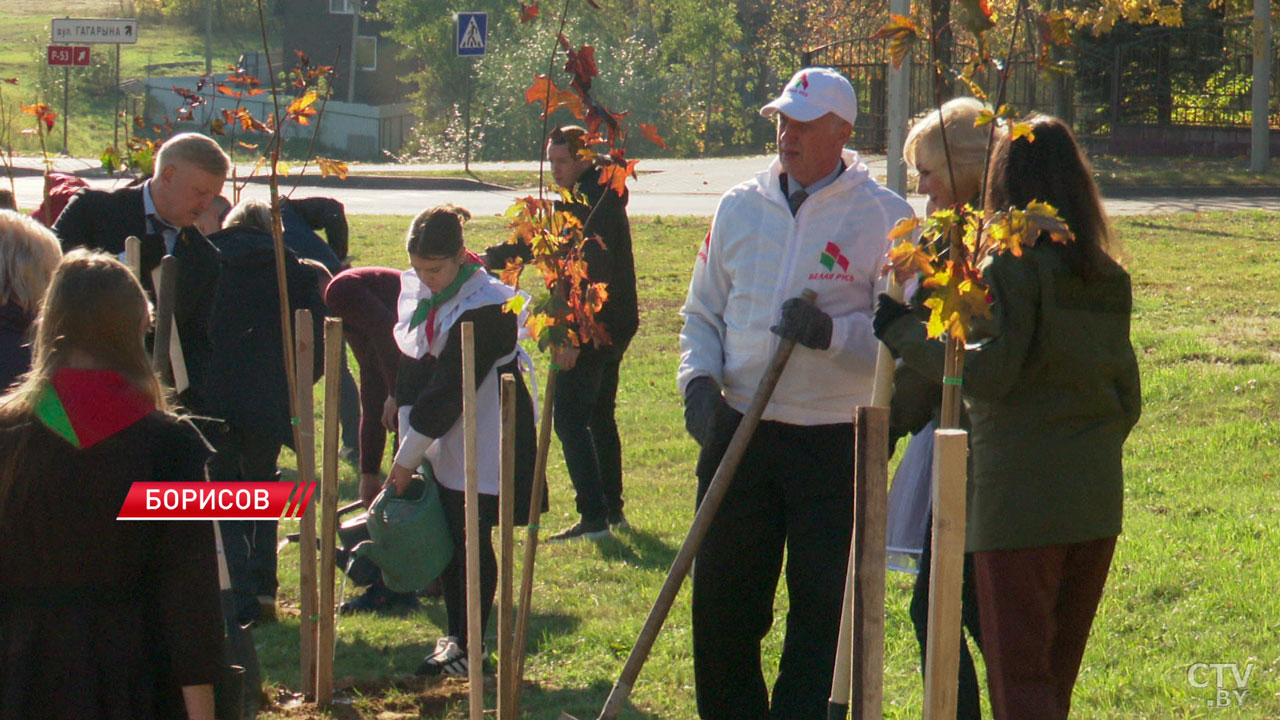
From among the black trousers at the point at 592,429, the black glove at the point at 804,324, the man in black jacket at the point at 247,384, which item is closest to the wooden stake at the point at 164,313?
the black glove at the point at 804,324

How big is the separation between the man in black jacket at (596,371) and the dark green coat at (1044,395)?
2.90 metres

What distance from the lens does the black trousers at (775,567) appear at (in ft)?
12.5

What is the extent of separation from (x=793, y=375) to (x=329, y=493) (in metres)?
1.48

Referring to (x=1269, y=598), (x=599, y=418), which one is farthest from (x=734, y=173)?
(x=1269, y=598)

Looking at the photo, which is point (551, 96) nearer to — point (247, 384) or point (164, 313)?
point (164, 313)

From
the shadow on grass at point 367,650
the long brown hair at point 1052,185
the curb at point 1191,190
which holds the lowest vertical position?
the shadow on grass at point 367,650

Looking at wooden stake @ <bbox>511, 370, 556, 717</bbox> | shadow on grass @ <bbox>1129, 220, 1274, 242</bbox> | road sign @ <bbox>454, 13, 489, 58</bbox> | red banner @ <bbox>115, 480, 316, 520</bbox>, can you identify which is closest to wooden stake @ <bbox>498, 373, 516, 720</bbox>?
wooden stake @ <bbox>511, 370, 556, 717</bbox>

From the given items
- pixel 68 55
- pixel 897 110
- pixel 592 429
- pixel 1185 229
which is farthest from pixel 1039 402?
pixel 1185 229

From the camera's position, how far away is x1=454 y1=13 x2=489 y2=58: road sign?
22266 mm

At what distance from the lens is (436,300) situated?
4.95m

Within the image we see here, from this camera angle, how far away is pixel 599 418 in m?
7.02

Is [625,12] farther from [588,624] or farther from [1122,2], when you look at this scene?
[1122,2]

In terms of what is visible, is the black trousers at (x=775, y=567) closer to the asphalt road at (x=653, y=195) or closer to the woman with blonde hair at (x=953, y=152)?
the woman with blonde hair at (x=953, y=152)

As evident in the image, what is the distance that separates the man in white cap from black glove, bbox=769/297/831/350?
8cm
